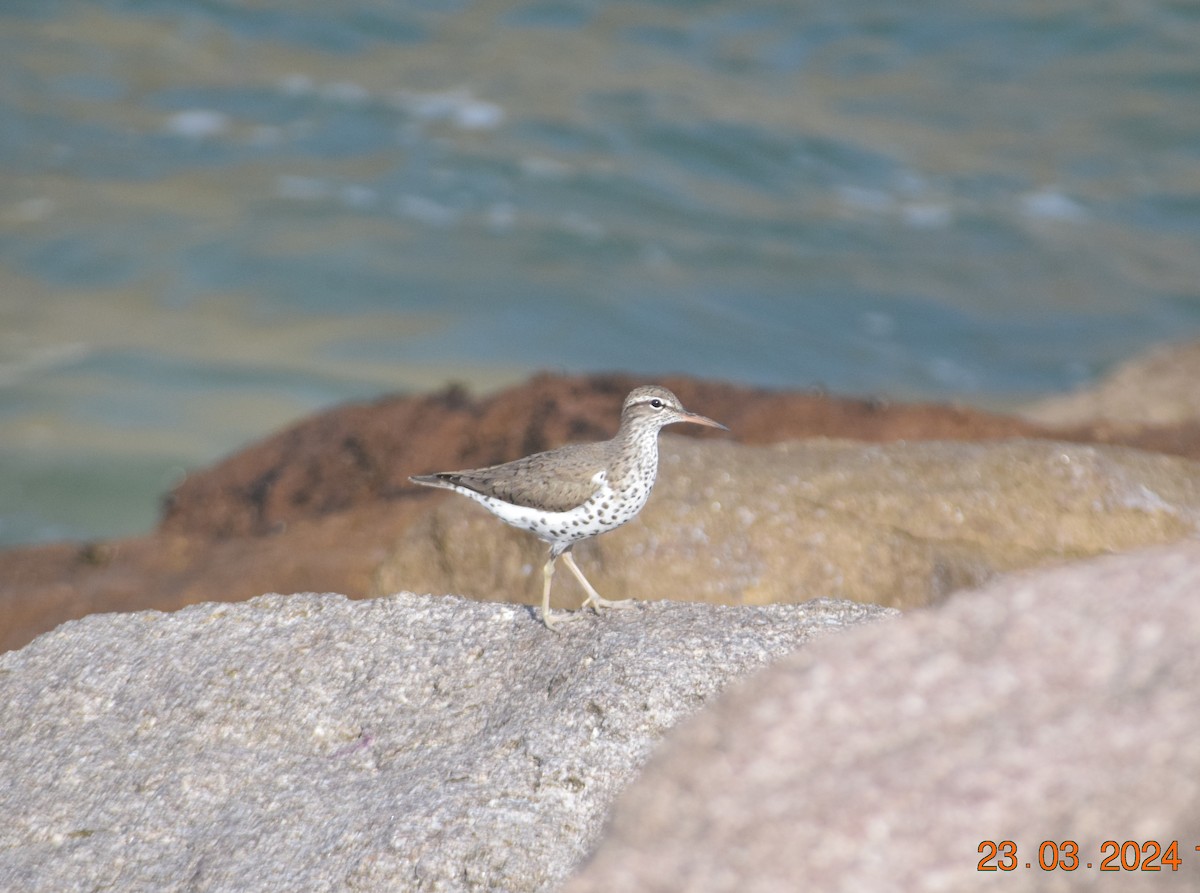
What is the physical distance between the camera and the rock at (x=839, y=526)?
6062mm

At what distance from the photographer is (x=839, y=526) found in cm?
615

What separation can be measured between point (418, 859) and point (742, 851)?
5.12ft

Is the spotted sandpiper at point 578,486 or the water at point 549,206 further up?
the spotted sandpiper at point 578,486

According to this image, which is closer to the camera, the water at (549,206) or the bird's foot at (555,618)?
the bird's foot at (555,618)

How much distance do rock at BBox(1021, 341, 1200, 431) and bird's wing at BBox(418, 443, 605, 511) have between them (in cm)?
728

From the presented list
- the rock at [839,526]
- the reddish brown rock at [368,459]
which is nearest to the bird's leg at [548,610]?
the rock at [839,526]

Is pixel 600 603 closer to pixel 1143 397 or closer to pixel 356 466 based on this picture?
pixel 356 466

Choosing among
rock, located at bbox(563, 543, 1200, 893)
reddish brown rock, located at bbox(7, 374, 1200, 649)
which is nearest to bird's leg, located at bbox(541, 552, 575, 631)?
reddish brown rock, located at bbox(7, 374, 1200, 649)

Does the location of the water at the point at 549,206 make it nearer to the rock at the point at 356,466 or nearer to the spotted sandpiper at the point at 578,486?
the rock at the point at 356,466

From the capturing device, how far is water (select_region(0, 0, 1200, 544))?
17266 millimetres

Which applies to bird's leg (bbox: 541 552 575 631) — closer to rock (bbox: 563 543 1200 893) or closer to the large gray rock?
the large gray rock

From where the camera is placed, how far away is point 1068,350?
18.2m

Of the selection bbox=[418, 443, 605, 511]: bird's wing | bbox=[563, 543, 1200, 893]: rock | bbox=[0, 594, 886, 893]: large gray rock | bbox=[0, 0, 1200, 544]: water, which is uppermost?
bbox=[563, 543, 1200, 893]: rock

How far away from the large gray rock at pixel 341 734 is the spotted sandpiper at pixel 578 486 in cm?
37
